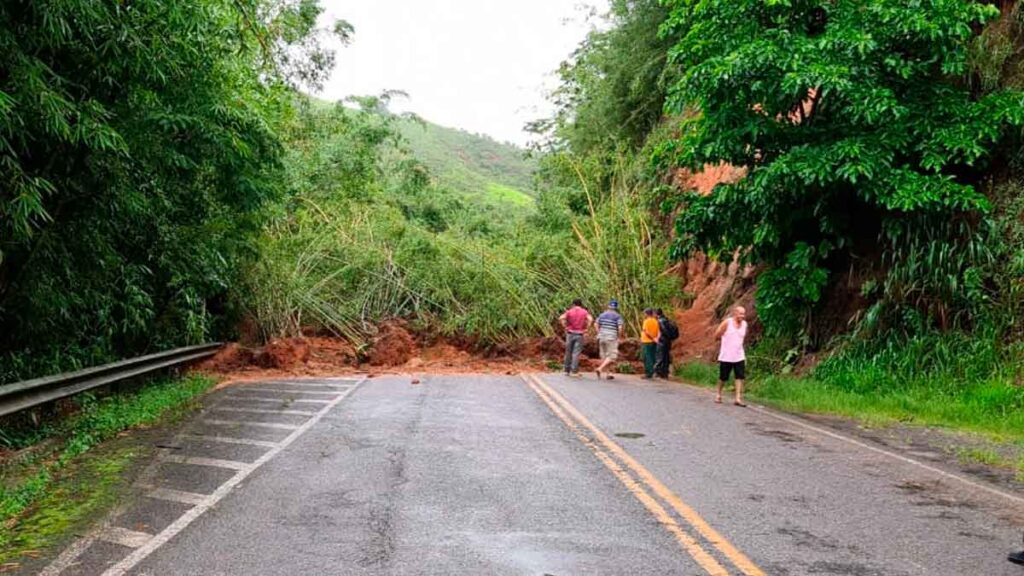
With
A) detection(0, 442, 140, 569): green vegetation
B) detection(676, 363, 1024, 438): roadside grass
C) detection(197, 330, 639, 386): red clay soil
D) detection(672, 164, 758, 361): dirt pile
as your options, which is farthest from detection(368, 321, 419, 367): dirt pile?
detection(0, 442, 140, 569): green vegetation

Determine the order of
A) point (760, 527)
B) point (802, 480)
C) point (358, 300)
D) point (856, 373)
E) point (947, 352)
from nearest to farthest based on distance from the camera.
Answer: point (760, 527) < point (802, 480) < point (947, 352) < point (856, 373) < point (358, 300)

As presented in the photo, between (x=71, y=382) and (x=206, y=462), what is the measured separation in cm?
305

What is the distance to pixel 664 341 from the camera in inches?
747

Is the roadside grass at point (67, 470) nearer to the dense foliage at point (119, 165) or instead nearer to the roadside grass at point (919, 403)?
the dense foliage at point (119, 165)

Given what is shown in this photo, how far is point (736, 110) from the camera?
14.9m

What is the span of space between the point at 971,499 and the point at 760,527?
2358 millimetres

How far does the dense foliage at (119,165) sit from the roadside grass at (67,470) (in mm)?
1179

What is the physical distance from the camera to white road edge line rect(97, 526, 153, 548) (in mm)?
5497

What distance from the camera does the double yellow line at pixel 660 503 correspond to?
5.08 metres

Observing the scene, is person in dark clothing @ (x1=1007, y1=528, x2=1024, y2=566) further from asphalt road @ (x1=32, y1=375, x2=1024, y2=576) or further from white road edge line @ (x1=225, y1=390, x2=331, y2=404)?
white road edge line @ (x1=225, y1=390, x2=331, y2=404)

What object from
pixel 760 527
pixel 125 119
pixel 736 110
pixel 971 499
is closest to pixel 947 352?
pixel 736 110

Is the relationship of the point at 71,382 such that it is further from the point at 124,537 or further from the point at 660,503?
the point at 660,503

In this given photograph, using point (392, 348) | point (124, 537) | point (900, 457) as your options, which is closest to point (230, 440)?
point (124, 537)

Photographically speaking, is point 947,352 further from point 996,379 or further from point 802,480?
point 802,480
